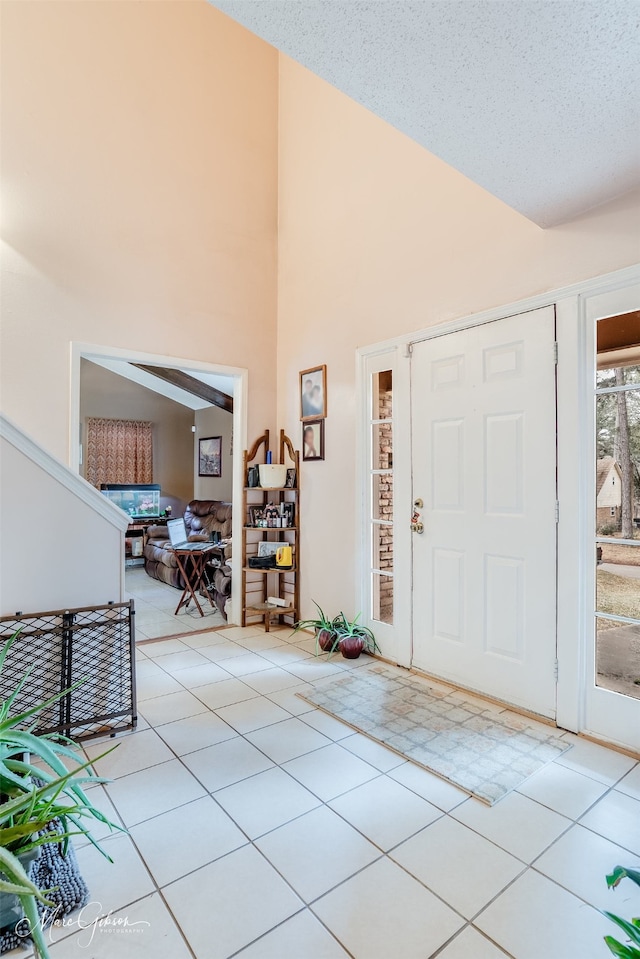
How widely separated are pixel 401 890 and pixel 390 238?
3.41 meters

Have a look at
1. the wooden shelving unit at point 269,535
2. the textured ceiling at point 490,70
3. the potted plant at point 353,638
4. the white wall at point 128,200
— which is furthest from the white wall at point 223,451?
the textured ceiling at point 490,70

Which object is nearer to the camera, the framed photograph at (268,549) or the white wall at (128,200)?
the white wall at (128,200)

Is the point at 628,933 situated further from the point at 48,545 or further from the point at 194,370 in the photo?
the point at 194,370

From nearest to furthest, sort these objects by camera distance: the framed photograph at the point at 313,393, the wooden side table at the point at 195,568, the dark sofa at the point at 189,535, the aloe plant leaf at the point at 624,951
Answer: the aloe plant leaf at the point at 624,951 < the framed photograph at the point at 313,393 < the wooden side table at the point at 195,568 < the dark sofa at the point at 189,535

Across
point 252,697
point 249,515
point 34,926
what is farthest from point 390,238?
point 34,926

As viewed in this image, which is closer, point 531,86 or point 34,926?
point 34,926

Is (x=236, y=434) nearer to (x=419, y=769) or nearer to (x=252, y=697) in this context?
(x=252, y=697)

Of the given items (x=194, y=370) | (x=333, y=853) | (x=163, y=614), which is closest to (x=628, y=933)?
(x=333, y=853)

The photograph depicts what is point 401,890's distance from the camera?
147 centimetres

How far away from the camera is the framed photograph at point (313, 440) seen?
3.93 metres

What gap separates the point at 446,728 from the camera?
241 centimetres

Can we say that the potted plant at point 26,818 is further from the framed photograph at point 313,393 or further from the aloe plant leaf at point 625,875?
the framed photograph at point 313,393

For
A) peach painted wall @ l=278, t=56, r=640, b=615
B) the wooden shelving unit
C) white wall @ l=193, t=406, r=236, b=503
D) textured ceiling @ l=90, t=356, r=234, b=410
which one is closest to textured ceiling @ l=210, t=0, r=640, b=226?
peach painted wall @ l=278, t=56, r=640, b=615

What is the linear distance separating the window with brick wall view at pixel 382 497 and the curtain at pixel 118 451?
6039 millimetres
